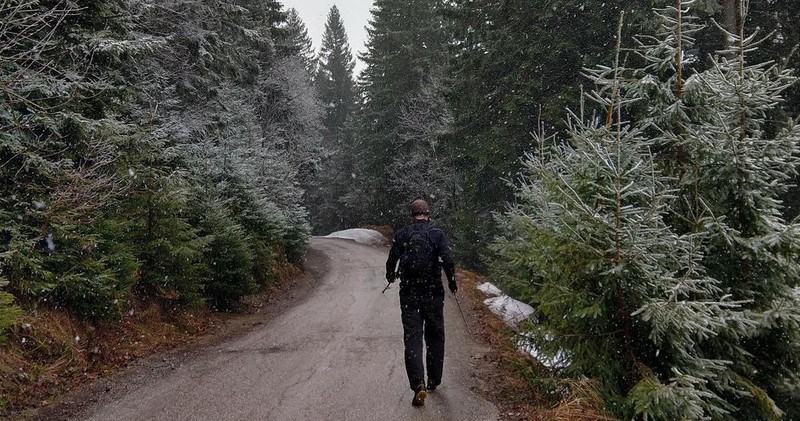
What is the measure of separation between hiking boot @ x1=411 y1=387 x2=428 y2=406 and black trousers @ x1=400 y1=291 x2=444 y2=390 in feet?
0.24

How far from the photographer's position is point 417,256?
5.20 m

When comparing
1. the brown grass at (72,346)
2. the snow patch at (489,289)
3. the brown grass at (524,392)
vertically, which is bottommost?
the snow patch at (489,289)

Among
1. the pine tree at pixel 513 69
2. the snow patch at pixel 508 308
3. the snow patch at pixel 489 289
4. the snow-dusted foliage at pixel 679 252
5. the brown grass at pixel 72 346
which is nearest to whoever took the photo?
the snow-dusted foliage at pixel 679 252

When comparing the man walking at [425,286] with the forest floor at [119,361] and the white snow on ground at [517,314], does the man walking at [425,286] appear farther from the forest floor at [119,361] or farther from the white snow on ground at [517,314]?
the white snow on ground at [517,314]

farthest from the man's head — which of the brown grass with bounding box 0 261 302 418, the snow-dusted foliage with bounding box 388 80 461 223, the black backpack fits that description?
the snow-dusted foliage with bounding box 388 80 461 223

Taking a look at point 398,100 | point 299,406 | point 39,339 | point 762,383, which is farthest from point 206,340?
point 398,100

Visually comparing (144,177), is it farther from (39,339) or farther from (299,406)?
(299,406)

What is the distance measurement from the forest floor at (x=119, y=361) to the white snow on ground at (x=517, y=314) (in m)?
0.25

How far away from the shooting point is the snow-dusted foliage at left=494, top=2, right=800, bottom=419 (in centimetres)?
400

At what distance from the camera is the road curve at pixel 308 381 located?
15.2 ft

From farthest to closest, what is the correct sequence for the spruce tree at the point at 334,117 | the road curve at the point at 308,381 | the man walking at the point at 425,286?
the spruce tree at the point at 334,117, the man walking at the point at 425,286, the road curve at the point at 308,381

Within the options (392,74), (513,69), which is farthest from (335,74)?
(513,69)

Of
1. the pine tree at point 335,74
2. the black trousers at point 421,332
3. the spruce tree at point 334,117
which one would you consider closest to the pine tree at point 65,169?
the black trousers at point 421,332

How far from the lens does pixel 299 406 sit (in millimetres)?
4762
